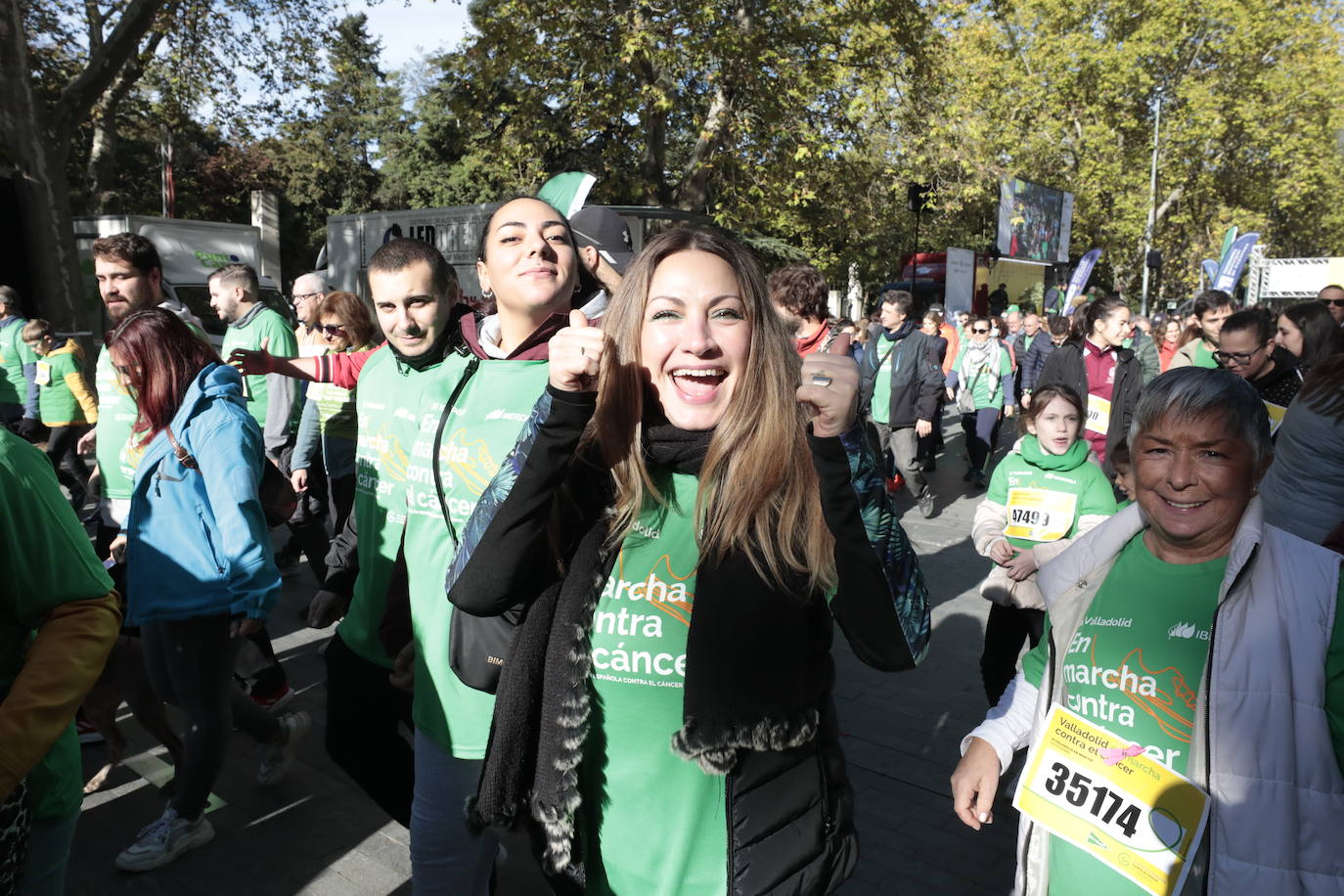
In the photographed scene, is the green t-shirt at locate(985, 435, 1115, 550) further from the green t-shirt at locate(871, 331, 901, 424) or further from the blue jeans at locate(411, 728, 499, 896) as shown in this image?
the green t-shirt at locate(871, 331, 901, 424)

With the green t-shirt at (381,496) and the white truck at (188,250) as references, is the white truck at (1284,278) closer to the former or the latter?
the white truck at (188,250)

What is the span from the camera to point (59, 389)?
8703 millimetres

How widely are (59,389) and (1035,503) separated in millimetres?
8506

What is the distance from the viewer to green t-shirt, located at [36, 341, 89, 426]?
868 centimetres

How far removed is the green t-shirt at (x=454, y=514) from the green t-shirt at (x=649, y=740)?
23.7 inches

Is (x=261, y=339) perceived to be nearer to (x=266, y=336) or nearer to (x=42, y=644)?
(x=266, y=336)

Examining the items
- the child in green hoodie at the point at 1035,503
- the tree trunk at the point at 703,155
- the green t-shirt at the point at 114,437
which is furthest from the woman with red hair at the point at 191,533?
the tree trunk at the point at 703,155

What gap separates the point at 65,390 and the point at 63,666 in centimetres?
823

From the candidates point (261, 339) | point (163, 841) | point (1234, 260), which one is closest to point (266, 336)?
point (261, 339)

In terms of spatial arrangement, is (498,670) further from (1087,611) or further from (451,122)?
(451,122)

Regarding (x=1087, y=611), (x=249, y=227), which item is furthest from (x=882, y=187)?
(x=1087, y=611)

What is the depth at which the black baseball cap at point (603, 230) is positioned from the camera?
351cm

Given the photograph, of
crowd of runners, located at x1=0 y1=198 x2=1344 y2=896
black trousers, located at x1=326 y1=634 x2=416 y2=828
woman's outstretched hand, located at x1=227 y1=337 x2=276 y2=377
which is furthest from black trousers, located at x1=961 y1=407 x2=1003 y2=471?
black trousers, located at x1=326 y1=634 x2=416 y2=828

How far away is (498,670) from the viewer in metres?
2.02
